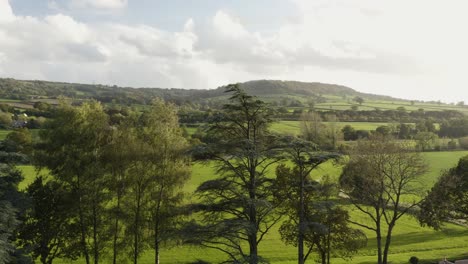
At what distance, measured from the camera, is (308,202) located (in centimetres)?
2689

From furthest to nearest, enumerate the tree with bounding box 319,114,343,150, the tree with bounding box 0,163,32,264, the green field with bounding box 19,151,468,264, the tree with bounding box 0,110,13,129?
Answer: the tree with bounding box 319,114,343,150
the tree with bounding box 0,110,13,129
the green field with bounding box 19,151,468,264
the tree with bounding box 0,163,32,264

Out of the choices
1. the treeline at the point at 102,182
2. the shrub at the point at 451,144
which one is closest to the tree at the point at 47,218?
the treeline at the point at 102,182

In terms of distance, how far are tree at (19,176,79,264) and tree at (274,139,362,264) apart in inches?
616

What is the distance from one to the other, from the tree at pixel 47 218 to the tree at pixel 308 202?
15.6 metres

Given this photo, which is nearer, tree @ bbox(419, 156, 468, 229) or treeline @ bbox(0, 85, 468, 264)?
treeline @ bbox(0, 85, 468, 264)

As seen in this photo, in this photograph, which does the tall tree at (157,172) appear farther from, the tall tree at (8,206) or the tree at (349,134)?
the tree at (349,134)

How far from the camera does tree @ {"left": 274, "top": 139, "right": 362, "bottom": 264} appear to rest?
21.4 meters

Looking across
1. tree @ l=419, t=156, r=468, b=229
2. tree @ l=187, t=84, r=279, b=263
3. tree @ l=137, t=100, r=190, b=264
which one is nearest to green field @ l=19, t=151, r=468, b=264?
tree @ l=419, t=156, r=468, b=229

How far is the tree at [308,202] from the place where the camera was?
21.4 meters

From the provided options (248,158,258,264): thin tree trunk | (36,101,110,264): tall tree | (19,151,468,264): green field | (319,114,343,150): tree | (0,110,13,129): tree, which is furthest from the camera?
(319,114,343,150): tree

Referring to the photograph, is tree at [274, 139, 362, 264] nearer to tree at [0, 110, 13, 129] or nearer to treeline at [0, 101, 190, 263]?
treeline at [0, 101, 190, 263]

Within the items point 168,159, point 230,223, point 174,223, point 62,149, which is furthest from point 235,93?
point 62,149

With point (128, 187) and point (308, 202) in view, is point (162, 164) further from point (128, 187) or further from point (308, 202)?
point (308, 202)

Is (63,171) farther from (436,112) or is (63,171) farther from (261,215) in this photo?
(436,112)
